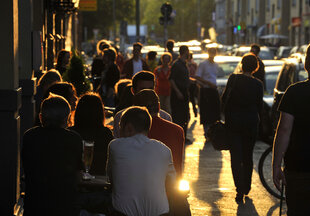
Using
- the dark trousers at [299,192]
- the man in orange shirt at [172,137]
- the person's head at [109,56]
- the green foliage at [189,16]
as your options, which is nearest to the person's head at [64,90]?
the man in orange shirt at [172,137]

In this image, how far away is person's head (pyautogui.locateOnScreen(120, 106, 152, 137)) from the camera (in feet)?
18.1

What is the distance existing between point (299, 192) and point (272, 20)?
258 ft

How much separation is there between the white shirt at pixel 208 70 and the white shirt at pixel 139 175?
10060mm

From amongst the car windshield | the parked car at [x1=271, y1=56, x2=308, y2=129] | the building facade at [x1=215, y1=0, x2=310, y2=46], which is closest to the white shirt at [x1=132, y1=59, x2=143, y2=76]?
the car windshield

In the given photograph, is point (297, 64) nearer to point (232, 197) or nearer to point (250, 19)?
point (232, 197)

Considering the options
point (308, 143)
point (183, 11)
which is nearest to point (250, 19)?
point (183, 11)

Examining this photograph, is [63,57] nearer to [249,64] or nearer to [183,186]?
[249,64]

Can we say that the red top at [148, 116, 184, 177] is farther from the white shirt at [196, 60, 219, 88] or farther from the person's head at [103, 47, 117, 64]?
the person's head at [103, 47, 117, 64]

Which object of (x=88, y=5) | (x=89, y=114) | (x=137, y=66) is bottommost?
(x=137, y=66)

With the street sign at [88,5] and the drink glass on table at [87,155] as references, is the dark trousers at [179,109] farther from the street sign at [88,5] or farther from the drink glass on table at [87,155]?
the street sign at [88,5]

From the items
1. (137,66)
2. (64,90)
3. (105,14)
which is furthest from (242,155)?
(105,14)

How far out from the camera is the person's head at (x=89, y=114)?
6.44 metres

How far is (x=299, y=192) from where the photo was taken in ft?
18.8

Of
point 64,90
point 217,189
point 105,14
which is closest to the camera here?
point 64,90
